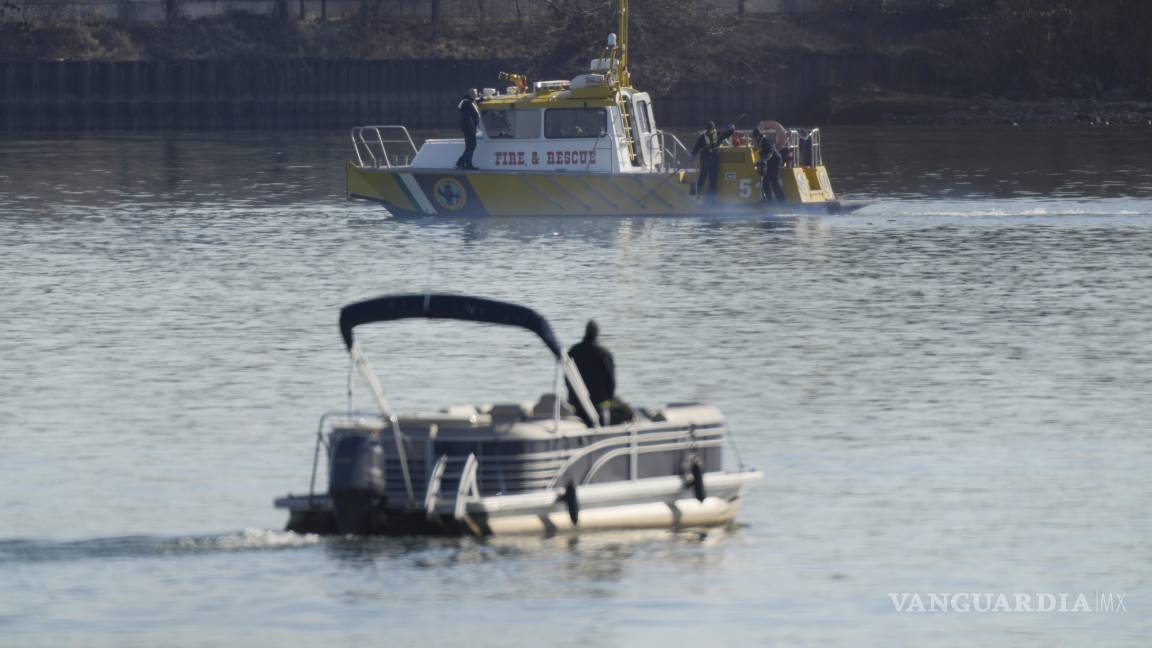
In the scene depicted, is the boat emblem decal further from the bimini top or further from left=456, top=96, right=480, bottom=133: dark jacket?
the bimini top

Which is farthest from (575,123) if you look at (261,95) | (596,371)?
(261,95)

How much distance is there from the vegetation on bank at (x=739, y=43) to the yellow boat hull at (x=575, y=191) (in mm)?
38672

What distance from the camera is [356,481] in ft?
57.2

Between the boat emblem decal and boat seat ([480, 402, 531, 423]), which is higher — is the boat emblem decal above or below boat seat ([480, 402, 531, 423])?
below

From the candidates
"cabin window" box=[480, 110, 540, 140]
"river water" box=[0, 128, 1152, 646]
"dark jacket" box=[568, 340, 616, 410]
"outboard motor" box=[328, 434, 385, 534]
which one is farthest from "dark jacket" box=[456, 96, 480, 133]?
"outboard motor" box=[328, 434, 385, 534]

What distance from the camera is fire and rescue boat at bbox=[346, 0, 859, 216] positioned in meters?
43.4

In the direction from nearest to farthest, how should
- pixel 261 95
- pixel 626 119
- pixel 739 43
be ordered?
1. pixel 626 119
2. pixel 261 95
3. pixel 739 43

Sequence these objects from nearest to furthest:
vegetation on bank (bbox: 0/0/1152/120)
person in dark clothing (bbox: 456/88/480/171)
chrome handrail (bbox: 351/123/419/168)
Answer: chrome handrail (bbox: 351/123/419/168) < person in dark clothing (bbox: 456/88/480/171) < vegetation on bank (bbox: 0/0/1152/120)

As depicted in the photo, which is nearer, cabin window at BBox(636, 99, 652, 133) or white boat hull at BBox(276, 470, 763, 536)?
white boat hull at BBox(276, 470, 763, 536)

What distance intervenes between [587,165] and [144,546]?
26.9 m

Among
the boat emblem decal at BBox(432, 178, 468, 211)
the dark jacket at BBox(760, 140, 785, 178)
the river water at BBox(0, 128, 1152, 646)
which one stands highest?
the dark jacket at BBox(760, 140, 785, 178)

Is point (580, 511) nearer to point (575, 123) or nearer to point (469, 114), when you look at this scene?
point (469, 114)

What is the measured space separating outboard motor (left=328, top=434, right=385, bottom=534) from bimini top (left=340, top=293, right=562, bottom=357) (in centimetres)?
146

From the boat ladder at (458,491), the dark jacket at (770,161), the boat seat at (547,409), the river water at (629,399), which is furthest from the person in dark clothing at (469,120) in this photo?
the boat ladder at (458,491)
